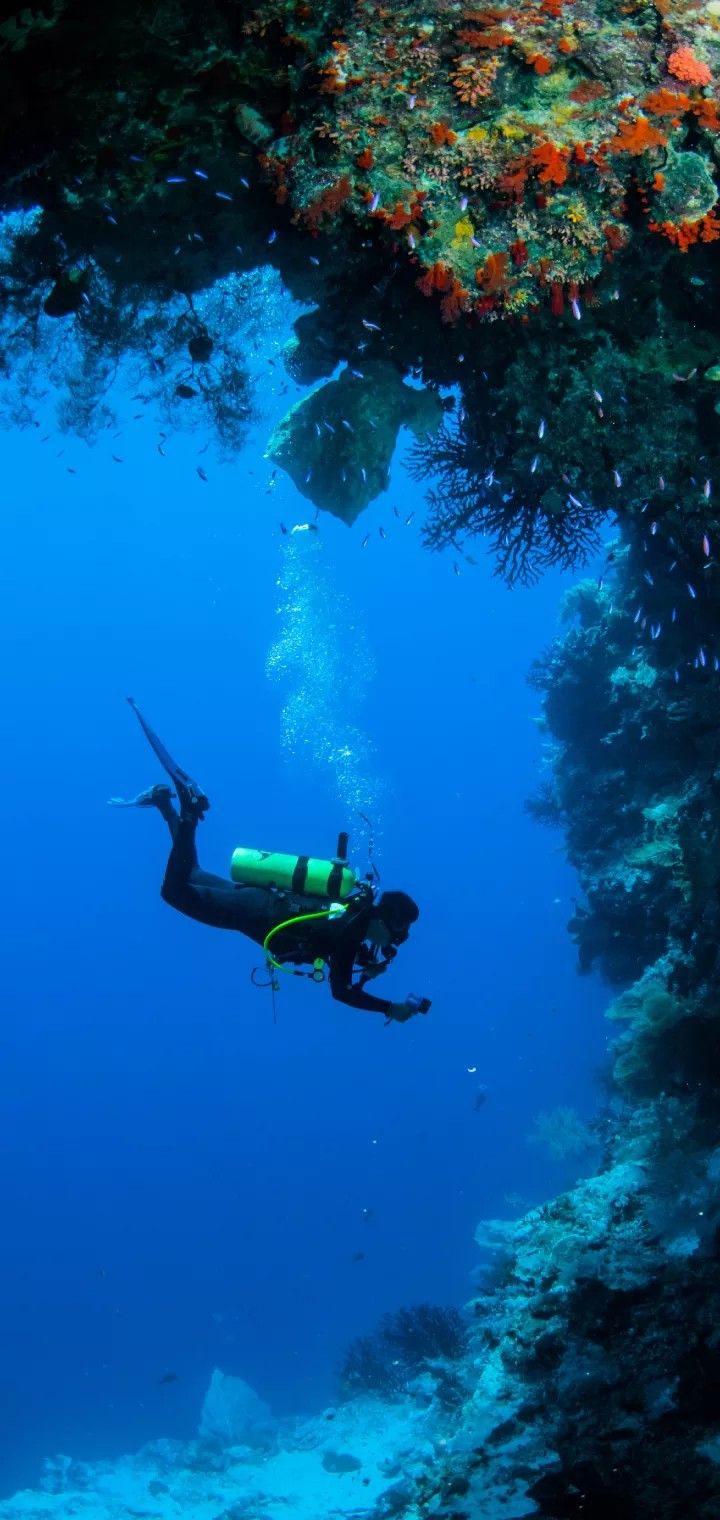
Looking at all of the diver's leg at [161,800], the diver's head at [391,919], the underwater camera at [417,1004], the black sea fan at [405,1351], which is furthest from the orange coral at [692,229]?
the black sea fan at [405,1351]

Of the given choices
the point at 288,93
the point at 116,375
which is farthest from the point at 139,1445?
the point at 288,93

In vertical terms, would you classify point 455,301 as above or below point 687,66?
below

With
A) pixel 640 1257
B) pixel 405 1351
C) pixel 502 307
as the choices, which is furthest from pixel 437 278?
pixel 405 1351

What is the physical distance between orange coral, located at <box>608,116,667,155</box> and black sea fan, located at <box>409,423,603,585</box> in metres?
3.03

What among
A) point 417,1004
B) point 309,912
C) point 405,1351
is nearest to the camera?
point 417,1004

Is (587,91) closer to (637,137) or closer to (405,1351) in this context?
(637,137)

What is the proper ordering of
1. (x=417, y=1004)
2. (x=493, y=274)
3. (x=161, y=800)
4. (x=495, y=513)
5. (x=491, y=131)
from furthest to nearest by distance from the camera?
(x=495, y=513)
(x=161, y=800)
(x=417, y=1004)
(x=493, y=274)
(x=491, y=131)

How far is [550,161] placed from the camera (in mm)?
4453

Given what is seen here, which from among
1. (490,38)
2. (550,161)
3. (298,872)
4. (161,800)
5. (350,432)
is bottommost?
(298,872)

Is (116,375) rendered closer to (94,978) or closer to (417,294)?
(417,294)

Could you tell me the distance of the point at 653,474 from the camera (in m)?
6.00

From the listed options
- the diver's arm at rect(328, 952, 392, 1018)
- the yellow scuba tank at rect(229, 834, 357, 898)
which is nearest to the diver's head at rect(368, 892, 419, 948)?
the diver's arm at rect(328, 952, 392, 1018)

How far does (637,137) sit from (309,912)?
19.2 ft

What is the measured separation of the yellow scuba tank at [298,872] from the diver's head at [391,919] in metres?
0.43
